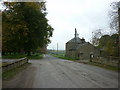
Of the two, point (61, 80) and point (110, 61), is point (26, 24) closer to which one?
point (110, 61)

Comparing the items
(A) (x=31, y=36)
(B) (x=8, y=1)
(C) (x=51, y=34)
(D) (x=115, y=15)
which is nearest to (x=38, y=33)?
(A) (x=31, y=36)

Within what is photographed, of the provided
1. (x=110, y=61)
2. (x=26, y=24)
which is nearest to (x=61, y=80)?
(x=110, y=61)

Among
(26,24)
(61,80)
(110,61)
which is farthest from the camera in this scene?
(26,24)

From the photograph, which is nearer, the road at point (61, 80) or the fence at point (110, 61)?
the road at point (61, 80)

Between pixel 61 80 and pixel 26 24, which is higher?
pixel 26 24

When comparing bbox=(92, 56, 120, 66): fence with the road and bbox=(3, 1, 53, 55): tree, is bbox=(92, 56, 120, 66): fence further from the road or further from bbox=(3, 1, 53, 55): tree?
bbox=(3, 1, 53, 55): tree

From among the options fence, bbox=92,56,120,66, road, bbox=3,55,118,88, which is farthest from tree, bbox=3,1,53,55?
road, bbox=3,55,118,88

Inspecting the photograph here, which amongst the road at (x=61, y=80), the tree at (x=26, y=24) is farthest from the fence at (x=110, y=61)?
the tree at (x=26, y=24)

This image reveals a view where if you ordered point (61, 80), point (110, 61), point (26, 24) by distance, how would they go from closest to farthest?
point (61, 80) < point (110, 61) < point (26, 24)

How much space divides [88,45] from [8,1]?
43.8m

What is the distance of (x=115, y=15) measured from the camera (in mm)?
27266

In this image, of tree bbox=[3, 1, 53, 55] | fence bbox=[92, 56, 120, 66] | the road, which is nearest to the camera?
the road

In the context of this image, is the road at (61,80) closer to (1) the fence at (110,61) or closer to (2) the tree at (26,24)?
(1) the fence at (110,61)

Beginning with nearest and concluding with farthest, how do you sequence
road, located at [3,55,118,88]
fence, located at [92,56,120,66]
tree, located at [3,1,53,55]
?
road, located at [3,55,118,88] → fence, located at [92,56,120,66] → tree, located at [3,1,53,55]
